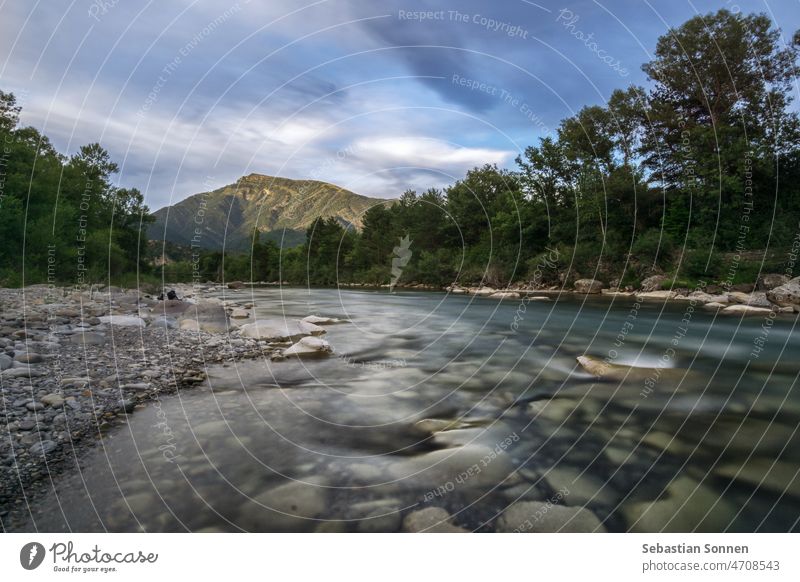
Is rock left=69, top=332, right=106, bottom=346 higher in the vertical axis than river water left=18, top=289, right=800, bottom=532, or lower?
higher

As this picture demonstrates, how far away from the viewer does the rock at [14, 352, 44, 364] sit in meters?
6.48

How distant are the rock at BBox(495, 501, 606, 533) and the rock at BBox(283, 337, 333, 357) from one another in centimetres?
679

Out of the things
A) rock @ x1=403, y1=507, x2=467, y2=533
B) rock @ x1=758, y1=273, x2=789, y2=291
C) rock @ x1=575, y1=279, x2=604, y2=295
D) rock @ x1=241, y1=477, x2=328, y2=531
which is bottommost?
rock @ x1=241, y1=477, x2=328, y2=531

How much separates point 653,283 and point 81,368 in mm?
33231

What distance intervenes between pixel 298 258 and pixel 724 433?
3279 inches

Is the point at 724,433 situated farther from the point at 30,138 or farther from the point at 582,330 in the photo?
the point at 30,138

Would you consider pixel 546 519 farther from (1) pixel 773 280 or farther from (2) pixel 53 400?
(1) pixel 773 280

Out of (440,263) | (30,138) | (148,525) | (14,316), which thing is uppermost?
(30,138)

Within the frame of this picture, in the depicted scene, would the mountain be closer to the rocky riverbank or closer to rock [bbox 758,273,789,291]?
the rocky riverbank

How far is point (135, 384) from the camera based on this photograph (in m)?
6.24

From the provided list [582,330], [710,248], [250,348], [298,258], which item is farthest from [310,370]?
[298,258]

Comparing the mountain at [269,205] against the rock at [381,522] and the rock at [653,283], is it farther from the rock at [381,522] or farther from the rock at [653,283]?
the rock at [653,283]

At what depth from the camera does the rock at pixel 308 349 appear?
30.6 ft

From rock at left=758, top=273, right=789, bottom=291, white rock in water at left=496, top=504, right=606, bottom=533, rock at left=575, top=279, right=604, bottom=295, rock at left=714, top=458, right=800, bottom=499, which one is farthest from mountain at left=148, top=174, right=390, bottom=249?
rock at left=758, top=273, right=789, bottom=291
